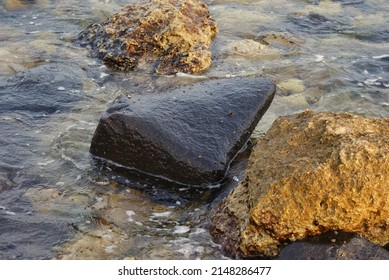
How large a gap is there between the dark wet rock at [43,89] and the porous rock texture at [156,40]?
26.5 inches

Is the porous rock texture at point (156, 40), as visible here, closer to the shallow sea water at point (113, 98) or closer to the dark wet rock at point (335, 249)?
the shallow sea water at point (113, 98)

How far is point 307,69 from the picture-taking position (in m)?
7.56

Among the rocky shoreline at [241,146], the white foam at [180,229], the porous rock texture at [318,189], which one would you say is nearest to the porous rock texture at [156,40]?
the rocky shoreline at [241,146]

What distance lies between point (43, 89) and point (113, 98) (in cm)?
91

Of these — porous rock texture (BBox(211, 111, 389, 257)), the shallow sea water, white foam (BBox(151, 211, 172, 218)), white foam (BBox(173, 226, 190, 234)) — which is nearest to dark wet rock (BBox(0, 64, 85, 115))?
the shallow sea water

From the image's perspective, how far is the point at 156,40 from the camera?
24.4 feet

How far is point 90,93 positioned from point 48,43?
1950mm

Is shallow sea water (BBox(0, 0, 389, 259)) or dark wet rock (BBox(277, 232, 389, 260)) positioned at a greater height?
dark wet rock (BBox(277, 232, 389, 260))

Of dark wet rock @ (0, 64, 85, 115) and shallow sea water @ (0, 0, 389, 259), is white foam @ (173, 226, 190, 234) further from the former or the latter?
dark wet rock @ (0, 64, 85, 115)

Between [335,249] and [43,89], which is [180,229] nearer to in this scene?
[335,249]

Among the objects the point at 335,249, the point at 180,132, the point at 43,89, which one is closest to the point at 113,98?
the point at 43,89

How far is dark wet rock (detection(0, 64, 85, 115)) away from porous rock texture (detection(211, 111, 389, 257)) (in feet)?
10.8

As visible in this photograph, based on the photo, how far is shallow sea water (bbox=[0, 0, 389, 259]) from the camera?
4.35 m
